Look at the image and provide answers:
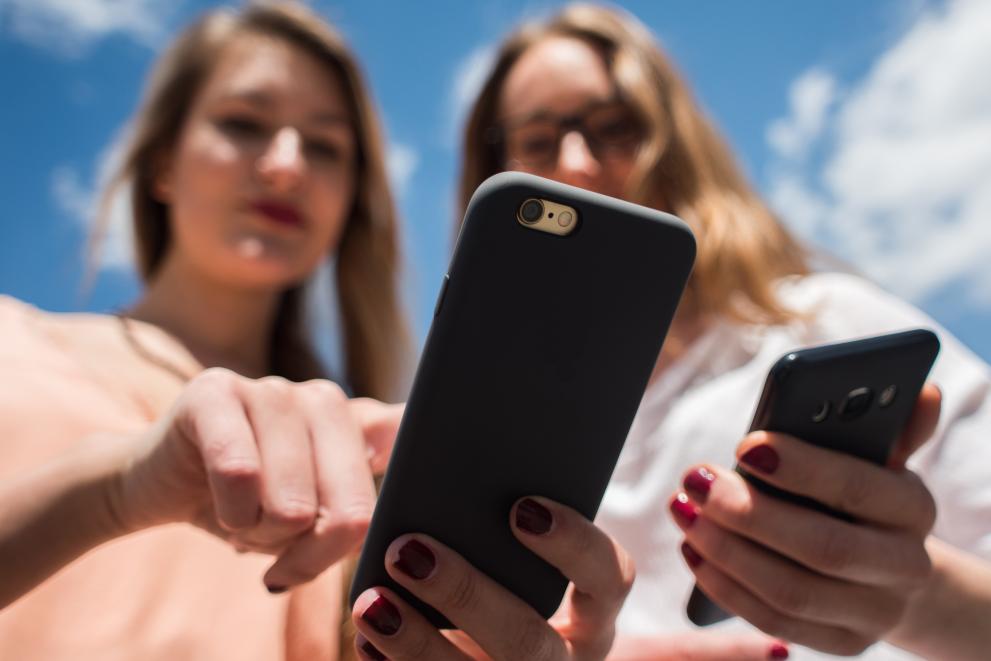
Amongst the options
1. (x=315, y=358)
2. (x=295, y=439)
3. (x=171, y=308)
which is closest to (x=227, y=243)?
(x=171, y=308)

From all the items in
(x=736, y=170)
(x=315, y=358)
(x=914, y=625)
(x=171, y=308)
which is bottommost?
(x=315, y=358)

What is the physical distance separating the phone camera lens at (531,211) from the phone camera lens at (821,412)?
1.48 ft

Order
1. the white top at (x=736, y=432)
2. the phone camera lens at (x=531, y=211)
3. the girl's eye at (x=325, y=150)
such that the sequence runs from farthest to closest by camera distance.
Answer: the girl's eye at (x=325, y=150) < the white top at (x=736, y=432) < the phone camera lens at (x=531, y=211)

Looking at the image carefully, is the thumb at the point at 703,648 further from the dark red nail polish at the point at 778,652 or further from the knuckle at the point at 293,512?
the knuckle at the point at 293,512

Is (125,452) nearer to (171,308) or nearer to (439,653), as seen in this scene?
(439,653)

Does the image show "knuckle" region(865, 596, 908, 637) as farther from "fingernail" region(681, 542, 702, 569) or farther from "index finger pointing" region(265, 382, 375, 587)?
"index finger pointing" region(265, 382, 375, 587)

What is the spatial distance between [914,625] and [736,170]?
1.57m

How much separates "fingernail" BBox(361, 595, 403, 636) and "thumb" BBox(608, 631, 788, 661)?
487 mm

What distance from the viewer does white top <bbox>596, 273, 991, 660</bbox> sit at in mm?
1367

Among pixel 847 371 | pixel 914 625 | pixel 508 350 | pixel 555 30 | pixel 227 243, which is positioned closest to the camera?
pixel 508 350

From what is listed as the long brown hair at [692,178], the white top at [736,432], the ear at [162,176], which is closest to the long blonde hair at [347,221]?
the ear at [162,176]

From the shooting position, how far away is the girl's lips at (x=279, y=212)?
1.73 m

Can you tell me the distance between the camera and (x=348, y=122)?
6.74 ft

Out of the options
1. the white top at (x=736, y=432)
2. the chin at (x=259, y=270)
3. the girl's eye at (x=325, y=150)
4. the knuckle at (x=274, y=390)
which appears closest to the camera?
the knuckle at (x=274, y=390)
